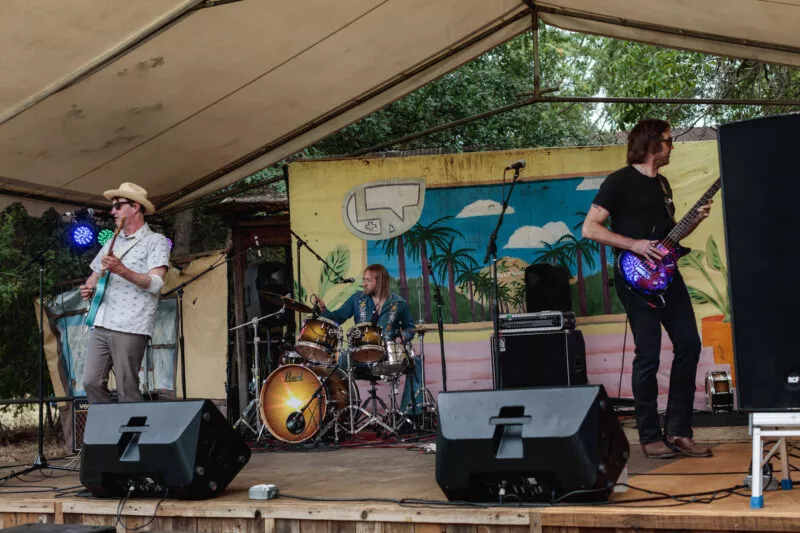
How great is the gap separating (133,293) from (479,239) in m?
3.30

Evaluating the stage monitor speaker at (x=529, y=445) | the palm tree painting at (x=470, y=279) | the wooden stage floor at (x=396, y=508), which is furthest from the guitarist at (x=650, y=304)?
the palm tree painting at (x=470, y=279)

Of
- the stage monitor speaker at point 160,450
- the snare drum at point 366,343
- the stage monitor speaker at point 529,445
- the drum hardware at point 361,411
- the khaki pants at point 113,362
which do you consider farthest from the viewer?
the drum hardware at point 361,411

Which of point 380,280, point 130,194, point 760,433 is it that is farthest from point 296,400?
point 760,433

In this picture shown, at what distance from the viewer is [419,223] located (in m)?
7.32

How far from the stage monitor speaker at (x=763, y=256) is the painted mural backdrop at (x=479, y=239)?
14.5 ft

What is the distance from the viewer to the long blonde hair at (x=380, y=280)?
23.3 ft

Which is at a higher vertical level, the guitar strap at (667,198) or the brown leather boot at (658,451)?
the guitar strap at (667,198)

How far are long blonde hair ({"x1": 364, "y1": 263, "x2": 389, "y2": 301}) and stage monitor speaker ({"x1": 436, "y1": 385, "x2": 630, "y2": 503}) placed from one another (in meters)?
3.87

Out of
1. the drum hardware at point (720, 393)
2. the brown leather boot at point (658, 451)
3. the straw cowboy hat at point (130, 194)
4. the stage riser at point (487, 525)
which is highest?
the straw cowboy hat at point (130, 194)

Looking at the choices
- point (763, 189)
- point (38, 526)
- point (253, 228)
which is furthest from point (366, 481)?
point (253, 228)

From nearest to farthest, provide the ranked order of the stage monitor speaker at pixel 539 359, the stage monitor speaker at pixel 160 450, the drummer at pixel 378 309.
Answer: the stage monitor speaker at pixel 160 450 → the stage monitor speaker at pixel 539 359 → the drummer at pixel 378 309

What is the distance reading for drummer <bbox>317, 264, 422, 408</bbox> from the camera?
22.8ft

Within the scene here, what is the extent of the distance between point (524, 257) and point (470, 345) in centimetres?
86

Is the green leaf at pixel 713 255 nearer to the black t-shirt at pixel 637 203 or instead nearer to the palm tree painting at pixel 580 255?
the palm tree painting at pixel 580 255
